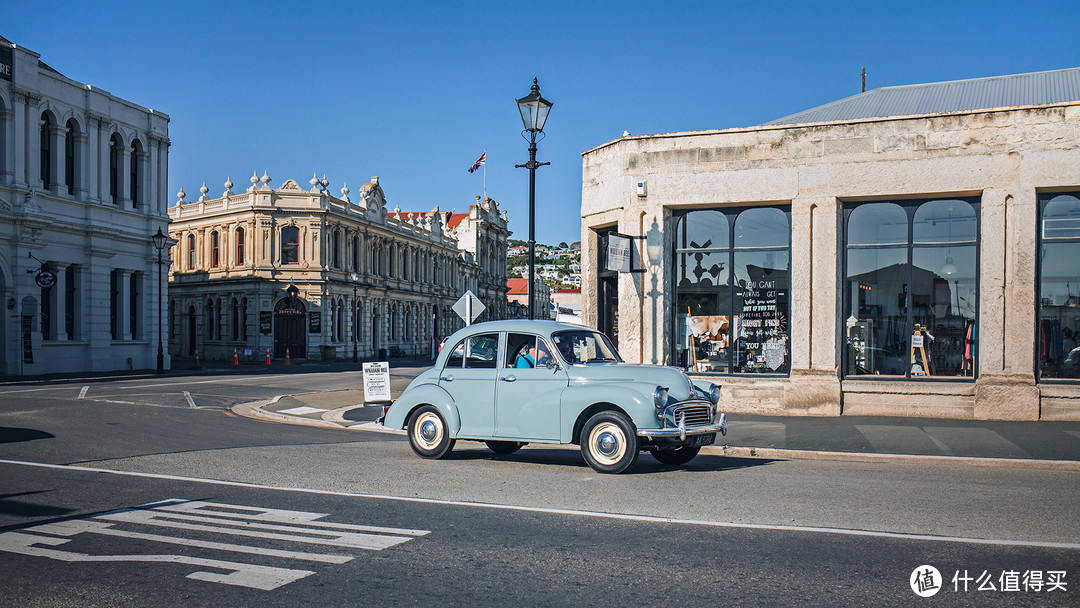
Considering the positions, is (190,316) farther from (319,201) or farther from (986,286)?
(986,286)

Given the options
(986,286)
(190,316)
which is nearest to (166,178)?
(190,316)

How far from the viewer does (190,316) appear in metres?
62.2

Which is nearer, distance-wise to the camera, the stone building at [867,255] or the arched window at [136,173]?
the stone building at [867,255]

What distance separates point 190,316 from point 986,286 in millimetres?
59138

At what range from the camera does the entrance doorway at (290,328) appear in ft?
191

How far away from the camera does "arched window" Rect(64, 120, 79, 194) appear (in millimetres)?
35812

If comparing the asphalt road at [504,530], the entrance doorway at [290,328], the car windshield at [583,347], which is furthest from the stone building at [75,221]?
the car windshield at [583,347]

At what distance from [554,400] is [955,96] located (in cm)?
1389

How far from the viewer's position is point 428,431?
10.8 m

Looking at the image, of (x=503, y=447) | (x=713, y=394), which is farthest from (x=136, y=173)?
(x=713, y=394)

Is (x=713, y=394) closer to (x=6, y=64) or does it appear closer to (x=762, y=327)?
(x=762, y=327)

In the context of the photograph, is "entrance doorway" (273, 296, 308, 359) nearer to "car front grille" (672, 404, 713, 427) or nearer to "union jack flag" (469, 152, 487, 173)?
"union jack flag" (469, 152, 487, 173)

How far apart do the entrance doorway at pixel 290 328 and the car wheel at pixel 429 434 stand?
5008 centimetres

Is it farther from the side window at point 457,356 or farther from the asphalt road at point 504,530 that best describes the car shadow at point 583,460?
the side window at point 457,356
